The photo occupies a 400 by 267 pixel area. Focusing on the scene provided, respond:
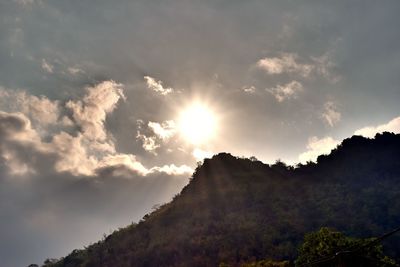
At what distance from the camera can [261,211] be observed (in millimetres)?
116812

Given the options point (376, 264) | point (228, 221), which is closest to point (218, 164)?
point (228, 221)

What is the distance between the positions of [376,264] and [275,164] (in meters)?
95.8

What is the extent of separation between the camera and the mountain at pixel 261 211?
97.4m

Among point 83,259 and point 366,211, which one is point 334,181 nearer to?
point 366,211

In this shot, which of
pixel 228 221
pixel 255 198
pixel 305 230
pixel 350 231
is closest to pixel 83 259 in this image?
pixel 228 221

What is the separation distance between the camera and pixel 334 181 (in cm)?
12588

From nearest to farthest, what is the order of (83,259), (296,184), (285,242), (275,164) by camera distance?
(285,242) → (83,259) → (296,184) → (275,164)

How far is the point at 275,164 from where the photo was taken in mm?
142625

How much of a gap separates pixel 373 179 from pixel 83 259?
87.1m

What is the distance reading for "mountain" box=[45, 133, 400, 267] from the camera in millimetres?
97438

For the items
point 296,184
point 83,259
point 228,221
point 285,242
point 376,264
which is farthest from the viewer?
point 296,184

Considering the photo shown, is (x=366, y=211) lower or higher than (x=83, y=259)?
lower

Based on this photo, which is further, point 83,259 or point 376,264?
point 83,259

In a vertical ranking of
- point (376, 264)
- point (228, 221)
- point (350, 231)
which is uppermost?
point (228, 221)
